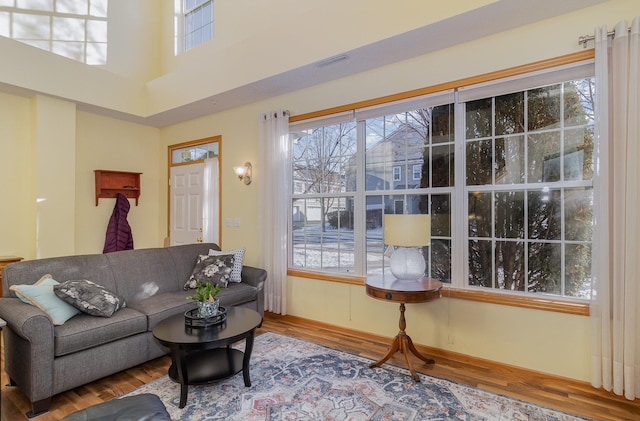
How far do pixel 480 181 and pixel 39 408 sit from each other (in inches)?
144

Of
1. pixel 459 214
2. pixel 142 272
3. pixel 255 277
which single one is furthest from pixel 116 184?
pixel 459 214

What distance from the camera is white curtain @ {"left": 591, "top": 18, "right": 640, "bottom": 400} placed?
2250 mm

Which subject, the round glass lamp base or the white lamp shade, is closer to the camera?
the white lamp shade

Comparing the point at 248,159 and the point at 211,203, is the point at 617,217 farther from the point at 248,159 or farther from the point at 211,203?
the point at 211,203

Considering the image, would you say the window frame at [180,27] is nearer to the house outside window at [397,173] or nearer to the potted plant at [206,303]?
the house outside window at [397,173]

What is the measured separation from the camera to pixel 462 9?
253 cm

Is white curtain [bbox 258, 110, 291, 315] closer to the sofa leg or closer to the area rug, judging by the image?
the area rug

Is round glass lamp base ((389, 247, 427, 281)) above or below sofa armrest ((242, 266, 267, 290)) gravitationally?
→ above

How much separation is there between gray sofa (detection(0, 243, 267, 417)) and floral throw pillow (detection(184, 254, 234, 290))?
117 millimetres

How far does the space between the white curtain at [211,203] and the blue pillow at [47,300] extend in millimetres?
2401

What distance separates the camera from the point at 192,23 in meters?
5.02

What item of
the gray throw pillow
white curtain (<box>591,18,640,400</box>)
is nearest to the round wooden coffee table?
the gray throw pillow

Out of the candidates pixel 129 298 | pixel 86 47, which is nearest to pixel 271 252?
pixel 129 298

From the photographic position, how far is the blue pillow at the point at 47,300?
2365mm
